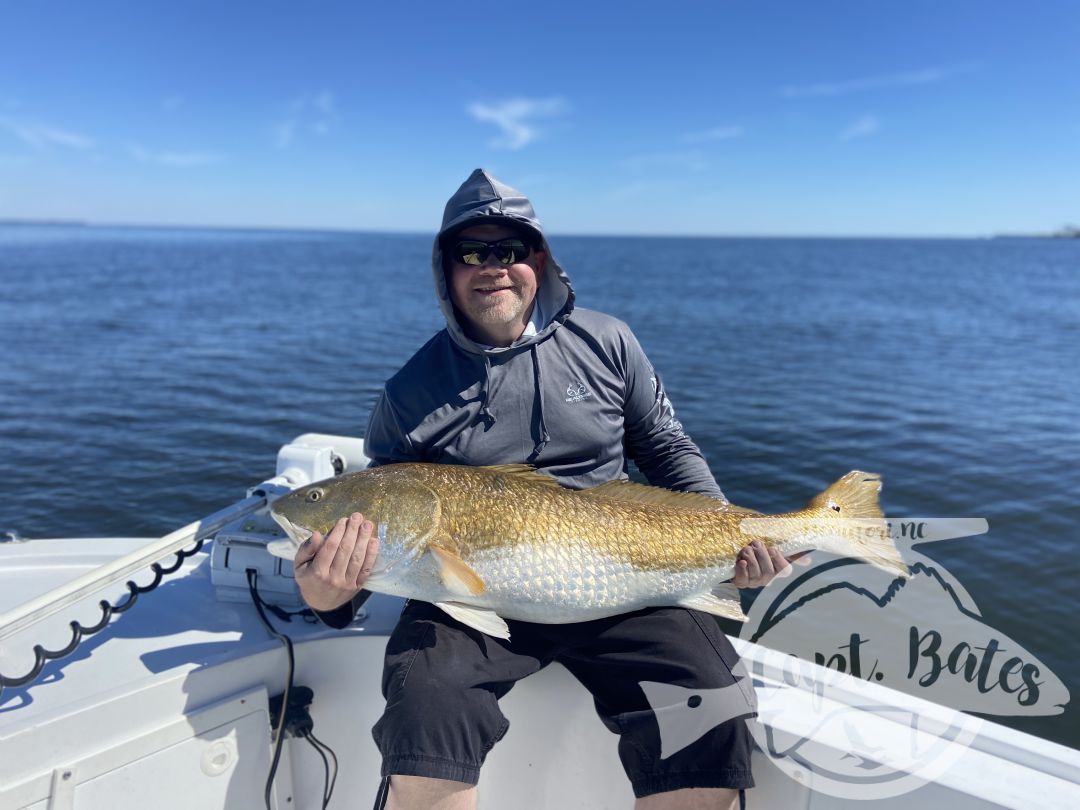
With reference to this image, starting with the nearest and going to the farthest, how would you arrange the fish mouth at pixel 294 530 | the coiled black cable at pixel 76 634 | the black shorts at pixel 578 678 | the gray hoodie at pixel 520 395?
the black shorts at pixel 578 678, the coiled black cable at pixel 76 634, the fish mouth at pixel 294 530, the gray hoodie at pixel 520 395

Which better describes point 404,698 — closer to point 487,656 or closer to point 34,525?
point 487,656

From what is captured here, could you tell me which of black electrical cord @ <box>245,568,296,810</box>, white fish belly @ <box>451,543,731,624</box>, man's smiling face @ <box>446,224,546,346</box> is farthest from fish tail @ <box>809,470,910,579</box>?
black electrical cord @ <box>245,568,296,810</box>

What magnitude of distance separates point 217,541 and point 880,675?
4845 millimetres

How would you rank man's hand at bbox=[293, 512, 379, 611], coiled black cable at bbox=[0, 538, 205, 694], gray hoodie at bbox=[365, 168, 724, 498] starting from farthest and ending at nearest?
gray hoodie at bbox=[365, 168, 724, 498]
man's hand at bbox=[293, 512, 379, 611]
coiled black cable at bbox=[0, 538, 205, 694]

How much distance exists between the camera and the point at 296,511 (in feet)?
9.61

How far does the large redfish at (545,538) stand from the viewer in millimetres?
2766

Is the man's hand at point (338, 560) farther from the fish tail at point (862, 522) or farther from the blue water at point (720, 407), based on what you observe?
the blue water at point (720, 407)

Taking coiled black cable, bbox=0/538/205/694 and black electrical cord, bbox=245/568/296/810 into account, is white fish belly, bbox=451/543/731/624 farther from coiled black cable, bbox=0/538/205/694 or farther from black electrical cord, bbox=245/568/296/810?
coiled black cable, bbox=0/538/205/694

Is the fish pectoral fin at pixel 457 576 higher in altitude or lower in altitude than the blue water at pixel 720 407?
higher

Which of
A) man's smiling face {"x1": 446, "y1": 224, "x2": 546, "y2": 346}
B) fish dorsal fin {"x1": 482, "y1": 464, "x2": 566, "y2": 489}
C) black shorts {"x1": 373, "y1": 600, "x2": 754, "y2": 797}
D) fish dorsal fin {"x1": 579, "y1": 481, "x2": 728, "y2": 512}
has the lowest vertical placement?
black shorts {"x1": 373, "y1": 600, "x2": 754, "y2": 797}

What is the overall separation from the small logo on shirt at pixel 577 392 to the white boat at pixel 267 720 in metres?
1.23

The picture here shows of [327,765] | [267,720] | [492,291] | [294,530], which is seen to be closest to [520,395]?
[492,291]

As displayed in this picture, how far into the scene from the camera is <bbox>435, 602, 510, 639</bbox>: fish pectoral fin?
2686mm

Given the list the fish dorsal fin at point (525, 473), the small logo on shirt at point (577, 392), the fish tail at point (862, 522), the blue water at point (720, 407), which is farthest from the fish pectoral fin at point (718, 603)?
the blue water at point (720, 407)
